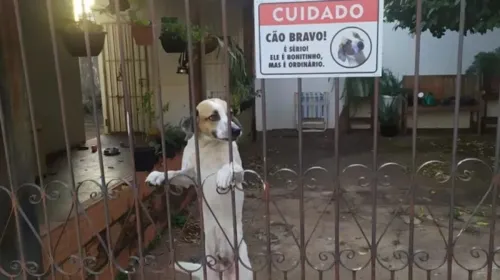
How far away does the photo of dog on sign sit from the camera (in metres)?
1.36

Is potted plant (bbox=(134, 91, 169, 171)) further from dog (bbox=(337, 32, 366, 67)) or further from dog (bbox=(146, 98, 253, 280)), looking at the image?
dog (bbox=(337, 32, 366, 67))

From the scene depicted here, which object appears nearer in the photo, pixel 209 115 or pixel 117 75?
pixel 209 115

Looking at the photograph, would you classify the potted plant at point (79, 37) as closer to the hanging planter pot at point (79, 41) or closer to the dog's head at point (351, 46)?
the hanging planter pot at point (79, 41)

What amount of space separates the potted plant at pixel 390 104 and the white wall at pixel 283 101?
68 cm

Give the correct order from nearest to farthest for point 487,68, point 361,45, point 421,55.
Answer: point 361,45, point 487,68, point 421,55

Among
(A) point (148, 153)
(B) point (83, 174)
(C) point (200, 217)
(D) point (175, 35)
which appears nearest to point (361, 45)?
(C) point (200, 217)

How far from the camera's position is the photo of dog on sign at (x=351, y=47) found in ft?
4.47

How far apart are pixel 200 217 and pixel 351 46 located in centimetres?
72

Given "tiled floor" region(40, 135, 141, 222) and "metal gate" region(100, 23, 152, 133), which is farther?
"metal gate" region(100, 23, 152, 133)

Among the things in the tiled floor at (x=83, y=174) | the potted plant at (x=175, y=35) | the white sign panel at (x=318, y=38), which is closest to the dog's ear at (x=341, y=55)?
the white sign panel at (x=318, y=38)

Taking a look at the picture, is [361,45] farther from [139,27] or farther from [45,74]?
[45,74]

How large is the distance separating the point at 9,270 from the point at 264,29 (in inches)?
54.5

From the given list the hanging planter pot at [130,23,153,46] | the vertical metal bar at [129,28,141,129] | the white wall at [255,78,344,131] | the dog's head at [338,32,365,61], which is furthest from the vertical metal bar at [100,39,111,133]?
the dog's head at [338,32,365,61]

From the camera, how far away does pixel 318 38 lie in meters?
1.39
